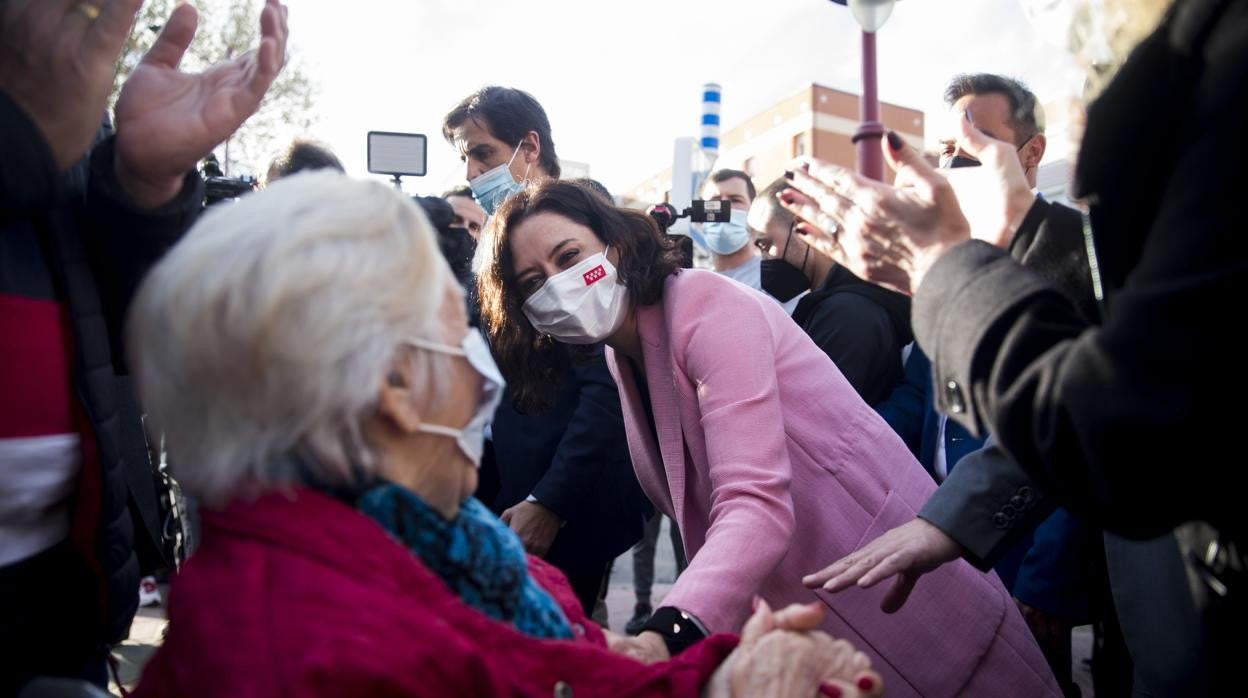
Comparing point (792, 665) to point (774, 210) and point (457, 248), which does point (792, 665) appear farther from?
point (774, 210)

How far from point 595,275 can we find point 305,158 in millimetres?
1530

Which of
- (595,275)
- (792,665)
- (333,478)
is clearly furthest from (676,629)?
(595,275)

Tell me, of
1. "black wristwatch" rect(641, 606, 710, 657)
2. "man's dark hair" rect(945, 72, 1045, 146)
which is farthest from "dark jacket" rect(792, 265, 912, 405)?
"black wristwatch" rect(641, 606, 710, 657)

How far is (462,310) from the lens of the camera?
1.47 m

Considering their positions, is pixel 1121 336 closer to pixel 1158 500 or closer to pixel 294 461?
pixel 1158 500

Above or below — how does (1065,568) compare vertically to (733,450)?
below

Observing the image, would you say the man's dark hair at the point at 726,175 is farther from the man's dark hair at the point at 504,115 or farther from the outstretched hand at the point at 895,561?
the outstretched hand at the point at 895,561

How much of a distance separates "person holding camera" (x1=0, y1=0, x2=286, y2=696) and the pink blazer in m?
1.05

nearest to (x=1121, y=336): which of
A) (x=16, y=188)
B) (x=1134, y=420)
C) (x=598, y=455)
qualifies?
(x=1134, y=420)

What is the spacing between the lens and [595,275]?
2.51m

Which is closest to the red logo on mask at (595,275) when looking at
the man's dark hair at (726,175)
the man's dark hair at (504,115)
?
Answer: the man's dark hair at (504,115)

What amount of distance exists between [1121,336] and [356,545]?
956 mm

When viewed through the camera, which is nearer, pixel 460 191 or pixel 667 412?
pixel 667 412

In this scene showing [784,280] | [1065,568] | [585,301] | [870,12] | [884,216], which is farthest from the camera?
[784,280]
